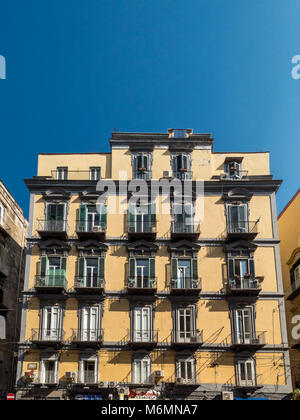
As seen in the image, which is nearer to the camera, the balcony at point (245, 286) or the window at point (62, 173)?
the balcony at point (245, 286)

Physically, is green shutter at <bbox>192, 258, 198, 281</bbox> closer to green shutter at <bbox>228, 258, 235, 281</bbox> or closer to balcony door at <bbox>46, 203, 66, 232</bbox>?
green shutter at <bbox>228, 258, 235, 281</bbox>

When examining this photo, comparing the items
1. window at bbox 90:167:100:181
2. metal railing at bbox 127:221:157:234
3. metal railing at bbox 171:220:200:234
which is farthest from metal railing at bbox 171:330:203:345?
window at bbox 90:167:100:181

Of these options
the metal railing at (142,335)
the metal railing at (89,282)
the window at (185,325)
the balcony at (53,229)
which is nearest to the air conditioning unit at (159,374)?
the metal railing at (142,335)

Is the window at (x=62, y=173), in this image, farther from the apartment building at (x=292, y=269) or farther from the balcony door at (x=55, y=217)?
the apartment building at (x=292, y=269)

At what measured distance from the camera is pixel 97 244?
35656 millimetres

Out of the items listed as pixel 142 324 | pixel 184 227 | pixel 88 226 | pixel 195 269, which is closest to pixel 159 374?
pixel 142 324

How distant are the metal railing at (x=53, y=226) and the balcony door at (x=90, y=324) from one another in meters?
6.16

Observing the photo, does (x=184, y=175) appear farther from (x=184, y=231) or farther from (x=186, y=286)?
(x=186, y=286)

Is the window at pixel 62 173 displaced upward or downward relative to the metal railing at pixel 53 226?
upward

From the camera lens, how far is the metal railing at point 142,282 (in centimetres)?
3438

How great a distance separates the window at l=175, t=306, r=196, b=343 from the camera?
3328 centimetres

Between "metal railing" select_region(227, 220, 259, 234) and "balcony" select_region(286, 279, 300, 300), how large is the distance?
19.8ft
